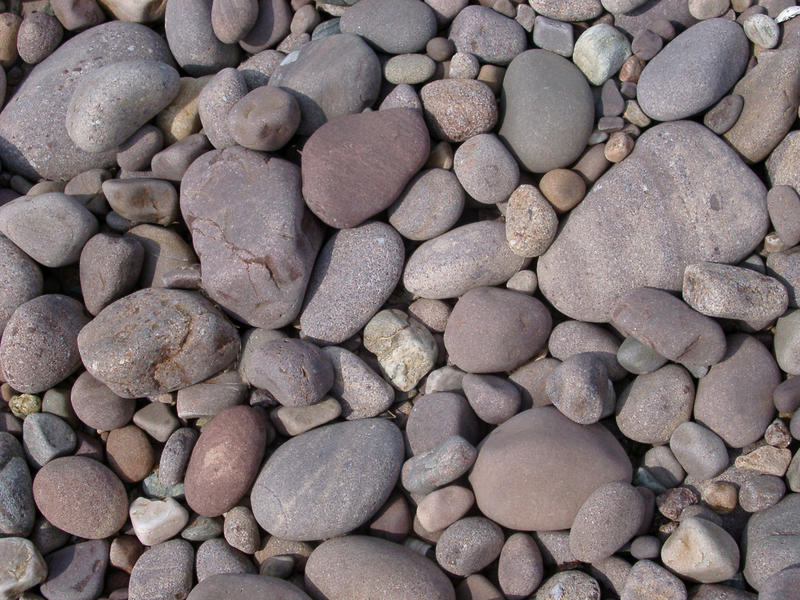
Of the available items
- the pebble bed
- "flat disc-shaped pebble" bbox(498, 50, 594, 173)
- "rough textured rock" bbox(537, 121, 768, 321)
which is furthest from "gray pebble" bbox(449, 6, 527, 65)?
"rough textured rock" bbox(537, 121, 768, 321)

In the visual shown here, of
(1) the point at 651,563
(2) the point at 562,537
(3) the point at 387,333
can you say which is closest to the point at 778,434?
(1) the point at 651,563

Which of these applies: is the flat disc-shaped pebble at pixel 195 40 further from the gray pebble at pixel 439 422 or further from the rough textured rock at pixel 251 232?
the gray pebble at pixel 439 422

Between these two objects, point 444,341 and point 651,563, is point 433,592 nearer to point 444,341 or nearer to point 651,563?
point 651,563

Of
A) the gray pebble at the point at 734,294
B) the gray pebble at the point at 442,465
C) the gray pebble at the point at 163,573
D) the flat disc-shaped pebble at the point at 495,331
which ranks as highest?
the gray pebble at the point at 734,294

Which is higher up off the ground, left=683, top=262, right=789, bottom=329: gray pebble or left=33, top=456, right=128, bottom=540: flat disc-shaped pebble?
left=683, top=262, right=789, bottom=329: gray pebble

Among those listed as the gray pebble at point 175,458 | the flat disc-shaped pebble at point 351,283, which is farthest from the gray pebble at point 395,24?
the gray pebble at point 175,458

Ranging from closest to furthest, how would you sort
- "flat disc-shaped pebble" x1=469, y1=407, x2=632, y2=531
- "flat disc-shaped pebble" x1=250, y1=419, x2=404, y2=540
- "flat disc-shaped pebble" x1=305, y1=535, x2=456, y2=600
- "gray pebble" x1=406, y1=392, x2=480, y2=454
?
"flat disc-shaped pebble" x1=305, y1=535, x2=456, y2=600
"flat disc-shaped pebble" x1=469, y1=407, x2=632, y2=531
"flat disc-shaped pebble" x1=250, y1=419, x2=404, y2=540
"gray pebble" x1=406, y1=392, x2=480, y2=454

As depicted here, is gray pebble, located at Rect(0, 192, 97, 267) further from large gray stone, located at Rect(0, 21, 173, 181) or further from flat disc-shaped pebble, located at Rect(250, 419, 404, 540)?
flat disc-shaped pebble, located at Rect(250, 419, 404, 540)
